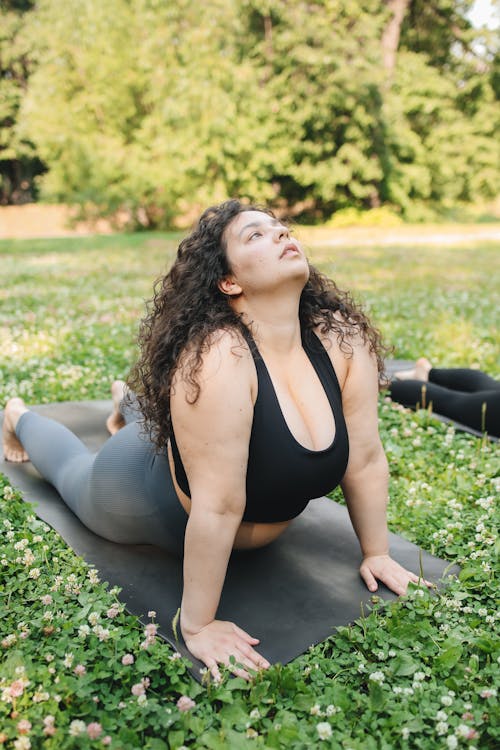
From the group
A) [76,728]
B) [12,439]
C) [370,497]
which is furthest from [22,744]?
[12,439]

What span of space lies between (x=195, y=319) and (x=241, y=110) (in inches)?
993

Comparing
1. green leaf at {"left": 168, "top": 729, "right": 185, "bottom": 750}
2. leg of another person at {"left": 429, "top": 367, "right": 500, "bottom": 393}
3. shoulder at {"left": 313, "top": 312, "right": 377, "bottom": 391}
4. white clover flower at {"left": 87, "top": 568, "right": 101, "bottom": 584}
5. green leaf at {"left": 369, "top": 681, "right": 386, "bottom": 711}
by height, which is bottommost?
white clover flower at {"left": 87, "top": 568, "right": 101, "bottom": 584}

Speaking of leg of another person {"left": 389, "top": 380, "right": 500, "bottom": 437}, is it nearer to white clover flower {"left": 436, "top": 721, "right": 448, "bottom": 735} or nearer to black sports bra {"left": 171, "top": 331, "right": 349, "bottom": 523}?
black sports bra {"left": 171, "top": 331, "right": 349, "bottom": 523}

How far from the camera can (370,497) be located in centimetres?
282

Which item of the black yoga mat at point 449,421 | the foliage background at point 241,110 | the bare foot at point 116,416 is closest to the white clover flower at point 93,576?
the bare foot at point 116,416

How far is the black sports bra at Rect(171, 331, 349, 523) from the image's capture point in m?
2.47

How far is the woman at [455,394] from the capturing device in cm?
464

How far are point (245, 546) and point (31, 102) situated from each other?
30.2 m

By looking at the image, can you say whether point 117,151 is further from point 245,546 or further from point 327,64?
point 245,546

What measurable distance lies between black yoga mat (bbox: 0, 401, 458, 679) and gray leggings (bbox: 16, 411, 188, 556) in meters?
0.10

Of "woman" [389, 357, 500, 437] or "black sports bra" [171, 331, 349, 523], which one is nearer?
"black sports bra" [171, 331, 349, 523]

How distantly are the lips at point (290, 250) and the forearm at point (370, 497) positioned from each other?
903 mm

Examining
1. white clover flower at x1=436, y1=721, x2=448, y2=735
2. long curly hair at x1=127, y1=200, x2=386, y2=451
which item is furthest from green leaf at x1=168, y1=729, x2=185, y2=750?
long curly hair at x1=127, y1=200, x2=386, y2=451

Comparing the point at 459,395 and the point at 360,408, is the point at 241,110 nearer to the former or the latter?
the point at 459,395
